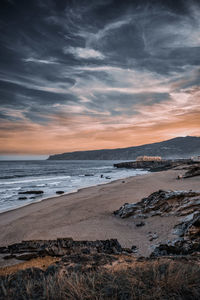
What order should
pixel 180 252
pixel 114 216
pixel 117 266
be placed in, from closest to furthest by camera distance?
pixel 117 266, pixel 180 252, pixel 114 216

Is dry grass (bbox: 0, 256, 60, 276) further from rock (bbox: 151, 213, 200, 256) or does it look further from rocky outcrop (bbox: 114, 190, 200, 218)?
rocky outcrop (bbox: 114, 190, 200, 218)

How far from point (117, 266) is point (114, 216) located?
4.65m

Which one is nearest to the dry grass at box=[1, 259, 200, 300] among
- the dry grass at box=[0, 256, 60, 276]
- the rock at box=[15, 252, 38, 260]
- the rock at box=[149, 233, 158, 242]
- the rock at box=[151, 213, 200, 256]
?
the dry grass at box=[0, 256, 60, 276]

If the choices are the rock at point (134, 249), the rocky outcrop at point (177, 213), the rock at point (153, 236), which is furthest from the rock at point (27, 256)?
the rock at point (153, 236)

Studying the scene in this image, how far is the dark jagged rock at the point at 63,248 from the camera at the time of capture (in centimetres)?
382

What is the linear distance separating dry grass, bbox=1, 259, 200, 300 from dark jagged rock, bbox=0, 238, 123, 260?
1.44 metres

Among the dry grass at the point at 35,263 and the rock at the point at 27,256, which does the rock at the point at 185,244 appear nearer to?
the dry grass at the point at 35,263

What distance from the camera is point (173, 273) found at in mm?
2205

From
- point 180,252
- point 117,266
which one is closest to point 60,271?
point 117,266

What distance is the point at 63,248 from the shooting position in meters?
3.98

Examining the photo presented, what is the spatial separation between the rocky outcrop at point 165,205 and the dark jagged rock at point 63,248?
2.82 metres

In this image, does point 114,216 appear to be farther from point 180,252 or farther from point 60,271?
point 60,271

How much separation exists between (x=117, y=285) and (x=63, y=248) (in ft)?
7.39

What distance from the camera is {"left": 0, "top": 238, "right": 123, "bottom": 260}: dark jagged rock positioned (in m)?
3.82
